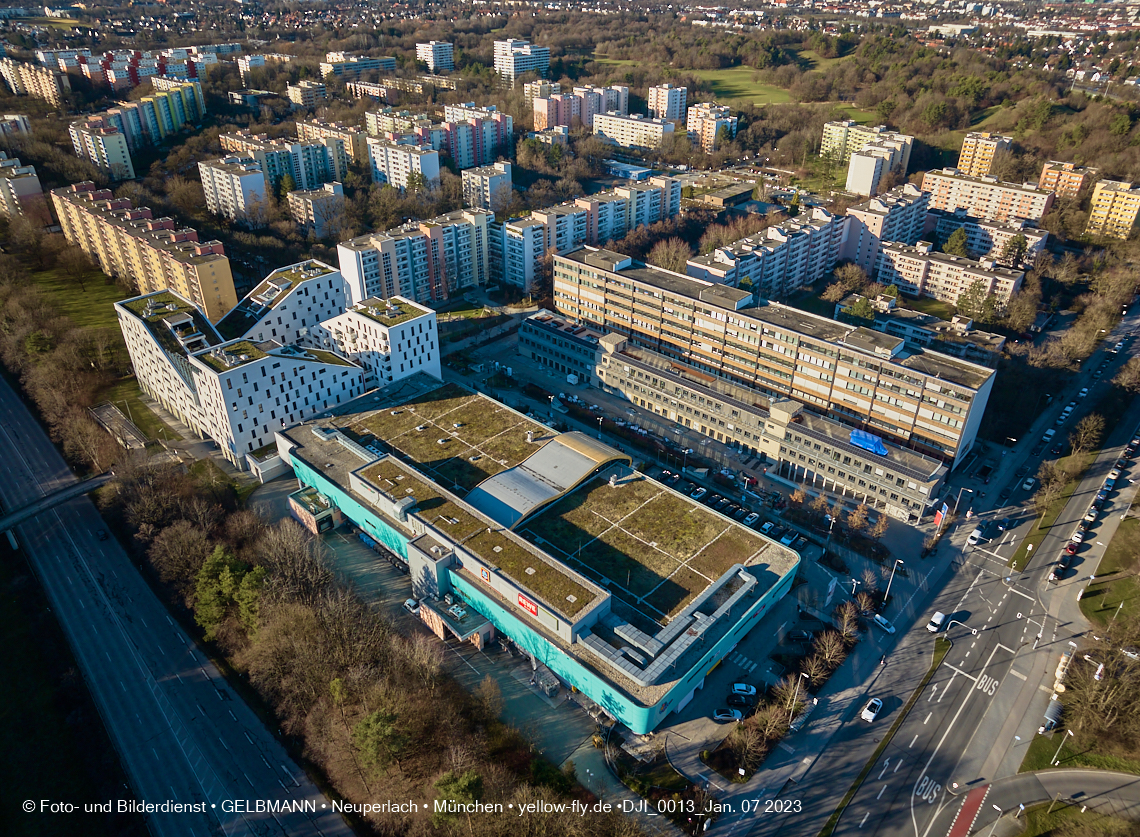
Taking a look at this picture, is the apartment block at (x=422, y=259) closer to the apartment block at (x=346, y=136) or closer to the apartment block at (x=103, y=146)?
the apartment block at (x=346, y=136)

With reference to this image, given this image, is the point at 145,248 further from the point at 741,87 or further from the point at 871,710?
the point at 741,87

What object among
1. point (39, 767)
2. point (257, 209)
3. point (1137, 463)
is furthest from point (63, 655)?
point (1137, 463)

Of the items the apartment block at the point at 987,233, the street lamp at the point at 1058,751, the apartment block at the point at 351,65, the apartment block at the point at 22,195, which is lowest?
the street lamp at the point at 1058,751

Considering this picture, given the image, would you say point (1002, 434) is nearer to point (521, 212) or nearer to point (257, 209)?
point (521, 212)

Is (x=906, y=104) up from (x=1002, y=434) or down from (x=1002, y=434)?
up

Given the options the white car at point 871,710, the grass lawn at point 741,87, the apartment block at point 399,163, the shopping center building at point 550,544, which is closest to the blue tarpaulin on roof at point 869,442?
the shopping center building at point 550,544

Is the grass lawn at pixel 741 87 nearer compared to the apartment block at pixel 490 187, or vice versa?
the apartment block at pixel 490 187

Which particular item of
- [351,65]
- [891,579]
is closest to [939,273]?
[891,579]
